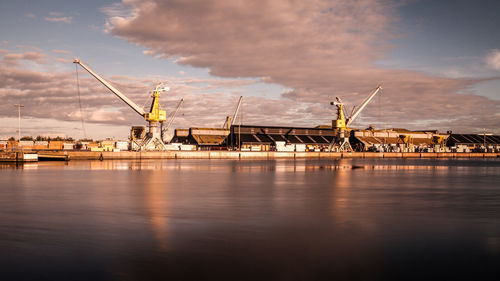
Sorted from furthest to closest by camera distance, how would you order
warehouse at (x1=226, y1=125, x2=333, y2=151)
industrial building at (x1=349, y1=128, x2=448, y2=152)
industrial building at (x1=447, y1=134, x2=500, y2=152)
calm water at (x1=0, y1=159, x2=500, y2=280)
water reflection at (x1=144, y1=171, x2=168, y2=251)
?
industrial building at (x1=447, y1=134, x2=500, y2=152)
industrial building at (x1=349, y1=128, x2=448, y2=152)
warehouse at (x1=226, y1=125, x2=333, y2=151)
water reflection at (x1=144, y1=171, x2=168, y2=251)
calm water at (x1=0, y1=159, x2=500, y2=280)

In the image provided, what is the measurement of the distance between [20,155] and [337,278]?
255 ft

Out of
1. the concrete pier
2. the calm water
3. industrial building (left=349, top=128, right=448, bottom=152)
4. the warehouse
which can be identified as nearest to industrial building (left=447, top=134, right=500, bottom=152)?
industrial building (left=349, top=128, right=448, bottom=152)

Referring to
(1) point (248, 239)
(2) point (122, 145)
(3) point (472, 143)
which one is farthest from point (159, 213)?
(3) point (472, 143)

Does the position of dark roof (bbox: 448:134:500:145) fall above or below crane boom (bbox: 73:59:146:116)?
below

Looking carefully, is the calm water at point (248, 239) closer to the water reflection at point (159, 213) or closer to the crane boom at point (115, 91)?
the water reflection at point (159, 213)

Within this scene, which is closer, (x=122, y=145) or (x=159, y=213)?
(x=159, y=213)

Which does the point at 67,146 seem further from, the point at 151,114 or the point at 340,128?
the point at 340,128

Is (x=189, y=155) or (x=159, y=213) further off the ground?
(x=159, y=213)

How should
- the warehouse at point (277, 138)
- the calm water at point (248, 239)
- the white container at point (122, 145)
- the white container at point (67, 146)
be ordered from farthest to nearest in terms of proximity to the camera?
the warehouse at point (277, 138) → the white container at point (67, 146) → the white container at point (122, 145) → the calm water at point (248, 239)

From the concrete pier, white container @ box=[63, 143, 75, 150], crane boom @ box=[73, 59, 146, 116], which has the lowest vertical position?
the concrete pier

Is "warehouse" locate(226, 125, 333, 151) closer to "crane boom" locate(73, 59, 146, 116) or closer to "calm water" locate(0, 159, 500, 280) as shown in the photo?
"crane boom" locate(73, 59, 146, 116)

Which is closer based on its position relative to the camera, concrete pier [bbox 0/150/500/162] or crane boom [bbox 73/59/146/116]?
concrete pier [bbox 0/150/500/162]

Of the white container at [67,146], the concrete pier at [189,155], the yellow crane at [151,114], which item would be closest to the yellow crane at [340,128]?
the concrete pier at [189,155]

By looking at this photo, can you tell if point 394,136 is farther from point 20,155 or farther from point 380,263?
point 380,263
